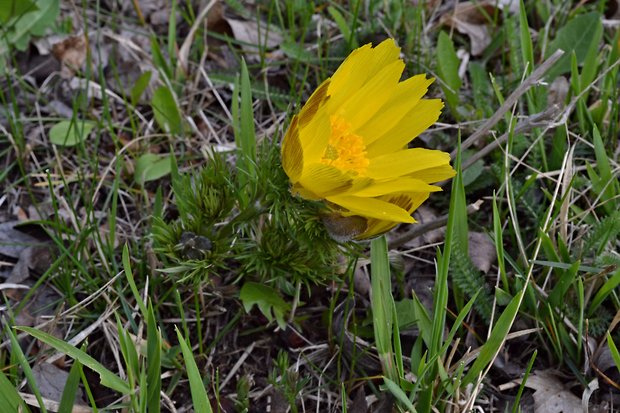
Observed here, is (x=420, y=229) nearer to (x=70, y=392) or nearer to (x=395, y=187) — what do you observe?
(x=395, y=187)

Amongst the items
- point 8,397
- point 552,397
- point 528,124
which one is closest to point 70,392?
point 8,397

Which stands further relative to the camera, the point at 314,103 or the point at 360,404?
the point at 360,404

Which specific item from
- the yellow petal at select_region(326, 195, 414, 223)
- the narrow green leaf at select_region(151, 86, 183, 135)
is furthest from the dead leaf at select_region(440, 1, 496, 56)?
the yellow petal at select_region(326, 195, 414, 223)

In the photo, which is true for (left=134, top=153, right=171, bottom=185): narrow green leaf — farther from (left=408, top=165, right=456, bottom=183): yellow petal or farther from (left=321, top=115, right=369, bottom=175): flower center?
(left=408, top=165, right=456, bottom=183): yellow petal

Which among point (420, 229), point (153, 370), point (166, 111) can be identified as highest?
point (166, 111)

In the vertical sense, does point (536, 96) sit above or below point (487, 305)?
above

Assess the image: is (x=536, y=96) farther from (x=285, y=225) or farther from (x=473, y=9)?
(x=285, y=225)

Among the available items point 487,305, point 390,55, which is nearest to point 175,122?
point 390,55
